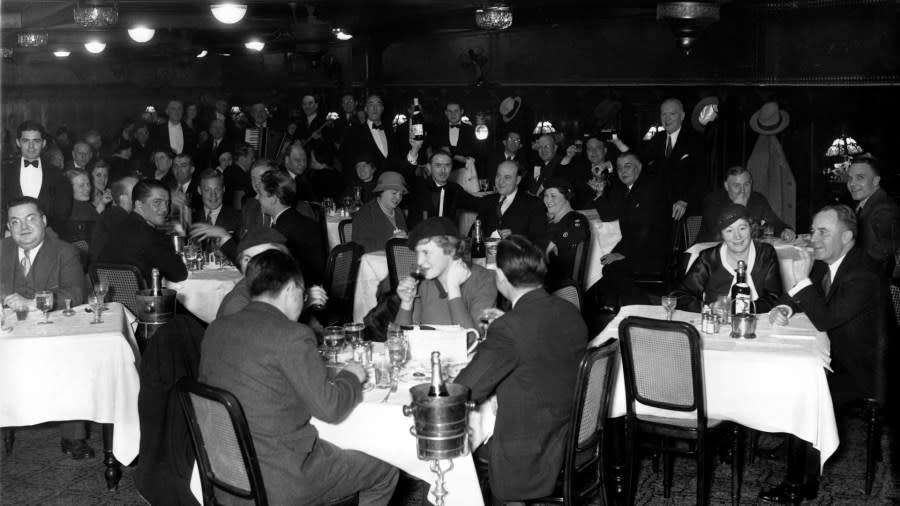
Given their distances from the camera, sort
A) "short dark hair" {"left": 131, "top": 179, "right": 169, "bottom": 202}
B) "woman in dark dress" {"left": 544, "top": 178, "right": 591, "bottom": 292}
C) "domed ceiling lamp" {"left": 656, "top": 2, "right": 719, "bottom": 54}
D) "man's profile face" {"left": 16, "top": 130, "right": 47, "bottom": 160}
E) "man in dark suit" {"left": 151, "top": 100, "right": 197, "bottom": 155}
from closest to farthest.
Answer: "domed ceiling lamp" {"left": 656, "top": 2, "right": 719, "bottom": 54} < "short dark hair" {"left": 131, "top": 179, "right": 169, "bottom": 202} < "woman in dark dress" {"left": 544, "top": 178, "right": 591, "bottom": 292} < "man's profile face" {"left": 16, "top": 130, "right": 47, "bottom": 160} < "man in dark suit" {"left": 151, "top": 100, "right": 197, "bottom": 155}

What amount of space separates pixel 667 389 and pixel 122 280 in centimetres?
288

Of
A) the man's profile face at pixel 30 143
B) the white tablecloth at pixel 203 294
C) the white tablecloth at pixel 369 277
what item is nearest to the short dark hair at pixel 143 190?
the white tablecloth at pixel 203 294

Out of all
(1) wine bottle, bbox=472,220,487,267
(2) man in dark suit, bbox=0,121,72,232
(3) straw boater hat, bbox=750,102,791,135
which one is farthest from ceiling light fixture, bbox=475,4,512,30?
(2) man in dark suit, bbox=0,121,72,232

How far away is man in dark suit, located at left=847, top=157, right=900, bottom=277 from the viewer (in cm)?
643

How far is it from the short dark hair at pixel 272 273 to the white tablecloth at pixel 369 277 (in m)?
3.48

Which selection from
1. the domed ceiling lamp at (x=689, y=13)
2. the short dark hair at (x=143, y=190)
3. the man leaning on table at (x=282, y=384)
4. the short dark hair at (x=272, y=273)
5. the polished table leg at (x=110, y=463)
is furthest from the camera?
the short dark hair at (x=143, y=190)

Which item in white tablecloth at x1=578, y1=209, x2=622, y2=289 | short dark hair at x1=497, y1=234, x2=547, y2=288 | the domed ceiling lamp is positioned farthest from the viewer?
white tablecloth at x1=578, y1=209, x2=622, y2=289

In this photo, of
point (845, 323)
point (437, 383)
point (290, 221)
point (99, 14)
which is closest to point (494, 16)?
point (290, 221)

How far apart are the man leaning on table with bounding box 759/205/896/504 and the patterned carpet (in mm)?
219

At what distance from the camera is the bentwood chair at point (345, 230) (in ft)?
24.4

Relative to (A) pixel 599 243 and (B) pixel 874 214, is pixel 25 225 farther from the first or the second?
(B) pixel 874 214

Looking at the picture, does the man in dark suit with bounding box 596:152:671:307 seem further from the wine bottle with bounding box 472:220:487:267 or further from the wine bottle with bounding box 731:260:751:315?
the wine bottle with bounding box 731:260:751:315

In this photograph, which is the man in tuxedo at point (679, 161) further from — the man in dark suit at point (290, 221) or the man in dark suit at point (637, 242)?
the man in dark suit at point (290, 221)

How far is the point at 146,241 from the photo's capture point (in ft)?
18.5
